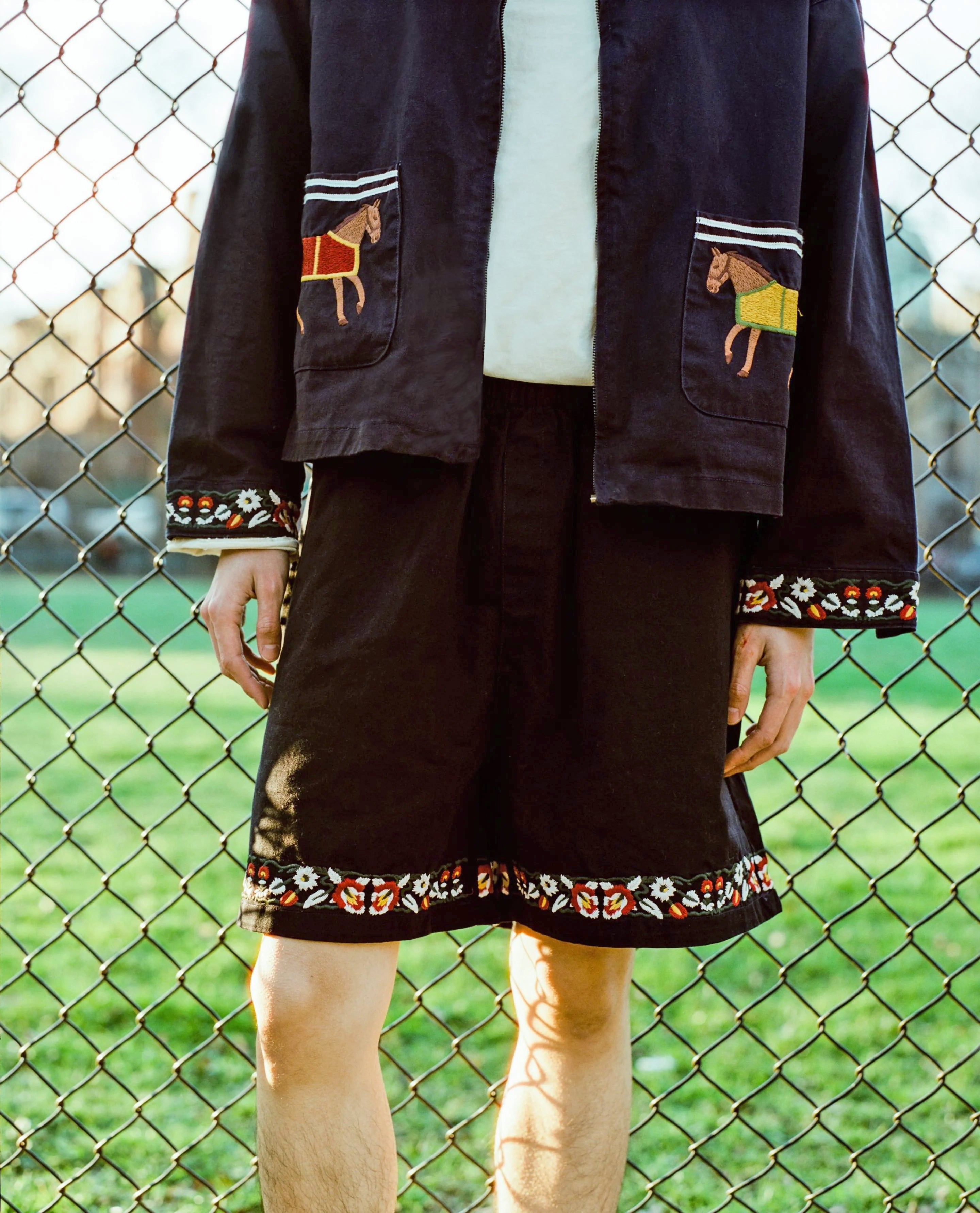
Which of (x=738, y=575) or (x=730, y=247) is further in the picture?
(x=738, y=575)

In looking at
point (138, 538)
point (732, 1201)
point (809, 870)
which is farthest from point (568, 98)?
point (809, 870)

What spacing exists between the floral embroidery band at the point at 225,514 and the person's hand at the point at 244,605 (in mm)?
31

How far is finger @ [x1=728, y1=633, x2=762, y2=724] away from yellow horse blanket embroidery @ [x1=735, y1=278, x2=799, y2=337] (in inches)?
15.0

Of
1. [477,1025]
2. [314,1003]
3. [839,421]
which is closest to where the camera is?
[314,1003]

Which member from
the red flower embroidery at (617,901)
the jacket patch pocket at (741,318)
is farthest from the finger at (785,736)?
the jacket patch pocket at (741,318)

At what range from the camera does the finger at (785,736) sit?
4.50 ft

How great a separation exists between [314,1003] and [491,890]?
0.27 meters

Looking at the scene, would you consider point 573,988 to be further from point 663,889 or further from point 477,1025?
point 477,1025

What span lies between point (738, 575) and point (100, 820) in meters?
3.80

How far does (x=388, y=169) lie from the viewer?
4.21 feet

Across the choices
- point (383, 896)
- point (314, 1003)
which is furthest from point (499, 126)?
point (314, 1003)

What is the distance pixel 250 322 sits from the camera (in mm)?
1355

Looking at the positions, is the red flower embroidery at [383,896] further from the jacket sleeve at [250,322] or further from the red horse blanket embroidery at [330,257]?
the red horse blanket embroidery at [330,257]

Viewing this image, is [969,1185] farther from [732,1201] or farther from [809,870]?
[809,870]
